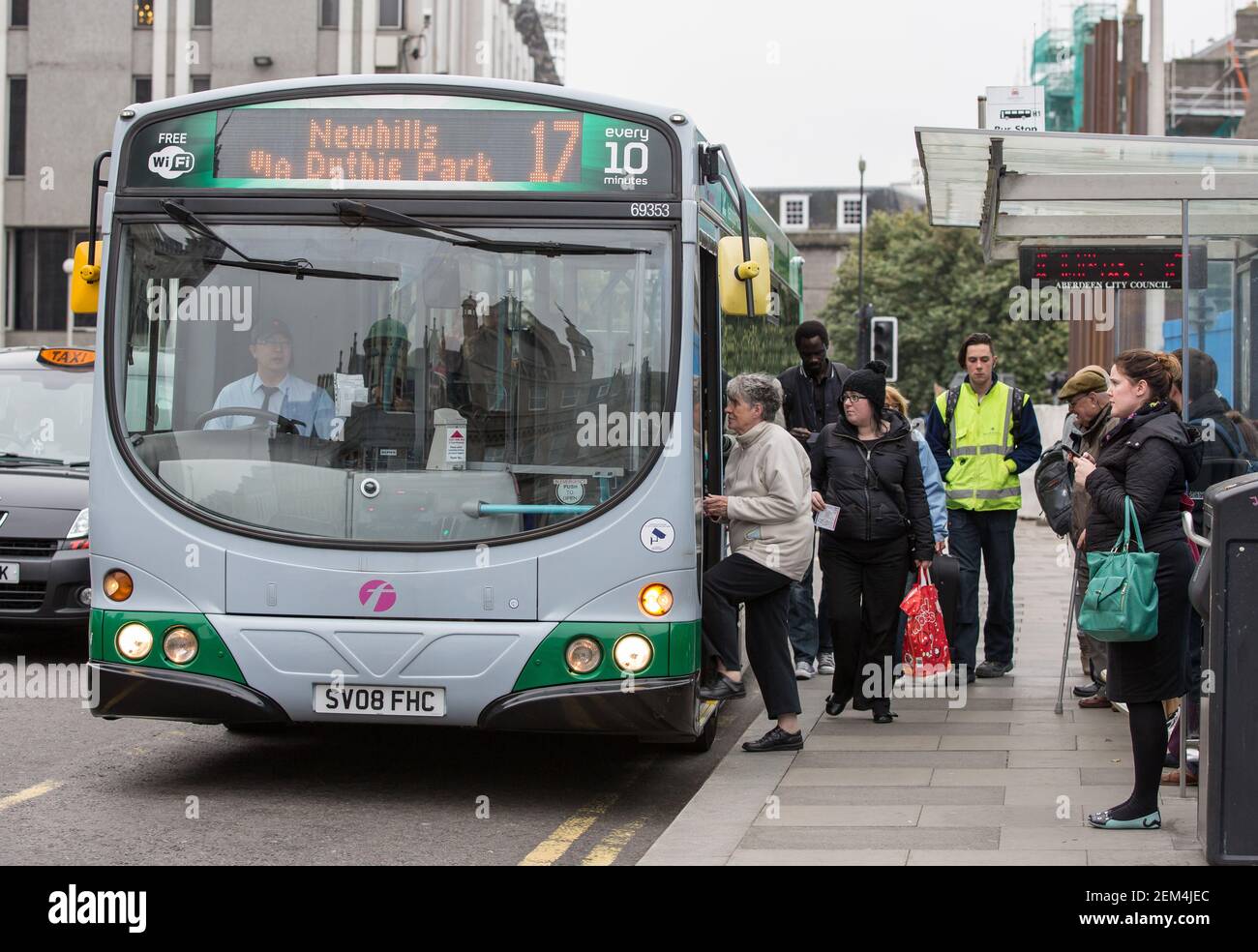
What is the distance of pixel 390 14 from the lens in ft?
121

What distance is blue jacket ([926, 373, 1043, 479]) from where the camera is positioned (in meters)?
9.66

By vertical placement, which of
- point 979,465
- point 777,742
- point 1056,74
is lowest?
point 777,742

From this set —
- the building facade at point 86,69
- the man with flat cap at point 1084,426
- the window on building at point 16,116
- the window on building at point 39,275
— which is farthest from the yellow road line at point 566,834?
the window on building at point 16,116

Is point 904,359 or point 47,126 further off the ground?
point 47,126

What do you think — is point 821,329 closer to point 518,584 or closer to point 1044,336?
point 518,584

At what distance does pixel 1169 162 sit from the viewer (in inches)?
304

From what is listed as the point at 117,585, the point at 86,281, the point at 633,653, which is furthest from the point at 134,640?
the point at 633,653

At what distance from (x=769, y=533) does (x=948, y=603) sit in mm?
2010

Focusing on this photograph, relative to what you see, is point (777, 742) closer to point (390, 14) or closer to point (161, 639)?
point (161, 639)

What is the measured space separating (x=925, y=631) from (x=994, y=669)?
1.98m

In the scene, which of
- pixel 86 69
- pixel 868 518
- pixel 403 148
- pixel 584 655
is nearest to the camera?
pixel 584 655

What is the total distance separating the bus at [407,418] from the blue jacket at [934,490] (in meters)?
2.78

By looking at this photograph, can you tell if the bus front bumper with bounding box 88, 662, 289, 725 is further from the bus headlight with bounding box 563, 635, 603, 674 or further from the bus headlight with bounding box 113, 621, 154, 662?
the bus headlight with bounding box 563, 635, 603, 674

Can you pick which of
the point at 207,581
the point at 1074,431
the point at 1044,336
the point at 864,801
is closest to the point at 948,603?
the point at 1074,431
